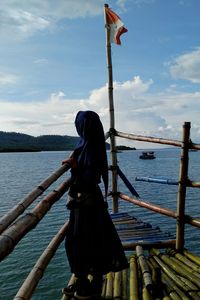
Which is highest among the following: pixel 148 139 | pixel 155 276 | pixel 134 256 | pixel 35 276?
pixel 148 139

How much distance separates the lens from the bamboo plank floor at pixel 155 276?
4.67 meters

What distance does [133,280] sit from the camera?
516 cm

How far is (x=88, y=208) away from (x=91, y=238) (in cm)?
35

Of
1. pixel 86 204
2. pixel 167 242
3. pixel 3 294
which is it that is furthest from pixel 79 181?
pixel 3 294

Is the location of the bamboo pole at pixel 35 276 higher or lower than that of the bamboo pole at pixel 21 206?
lower

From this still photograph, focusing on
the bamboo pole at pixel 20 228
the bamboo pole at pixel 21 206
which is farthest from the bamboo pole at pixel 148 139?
the bamboo pole at pixel 20 228

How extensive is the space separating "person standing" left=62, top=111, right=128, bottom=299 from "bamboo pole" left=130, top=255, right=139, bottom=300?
2.26 ft

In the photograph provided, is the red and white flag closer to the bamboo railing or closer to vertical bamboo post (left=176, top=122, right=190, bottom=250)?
the bamboo railing

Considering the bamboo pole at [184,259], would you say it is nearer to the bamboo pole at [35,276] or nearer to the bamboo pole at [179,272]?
the bamboo pole at [179,272]

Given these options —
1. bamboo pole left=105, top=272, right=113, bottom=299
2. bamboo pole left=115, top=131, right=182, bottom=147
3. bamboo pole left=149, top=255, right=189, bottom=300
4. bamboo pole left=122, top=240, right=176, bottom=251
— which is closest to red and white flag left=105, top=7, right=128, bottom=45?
bamboo pole left=115, top=131, right=182, bottom=147

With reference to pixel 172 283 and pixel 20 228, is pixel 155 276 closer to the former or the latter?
pixel 172 283

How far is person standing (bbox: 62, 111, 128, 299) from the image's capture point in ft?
13.5

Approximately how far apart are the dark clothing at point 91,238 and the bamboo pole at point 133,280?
2.26 feet

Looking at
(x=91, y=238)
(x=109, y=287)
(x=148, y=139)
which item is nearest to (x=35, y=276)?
(x=91, y=238)
